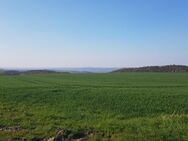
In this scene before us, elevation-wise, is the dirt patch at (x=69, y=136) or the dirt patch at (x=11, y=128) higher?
the dirt patch at (x=69, y=136)

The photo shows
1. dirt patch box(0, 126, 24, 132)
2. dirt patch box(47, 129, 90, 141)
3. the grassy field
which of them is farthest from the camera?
dirt patch box(0, 126, 24, 132)

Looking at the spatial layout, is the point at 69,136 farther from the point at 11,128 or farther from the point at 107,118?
the point at 107,118

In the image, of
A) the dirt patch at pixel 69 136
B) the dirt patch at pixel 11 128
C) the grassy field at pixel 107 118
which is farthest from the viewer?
the dirt patch at pixel 11 128

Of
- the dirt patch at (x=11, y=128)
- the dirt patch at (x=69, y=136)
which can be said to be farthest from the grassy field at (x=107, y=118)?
the dirt patch at (x=69, y=136)

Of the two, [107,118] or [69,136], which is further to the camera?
[107,118]

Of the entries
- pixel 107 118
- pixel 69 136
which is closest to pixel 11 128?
pixel 69 136

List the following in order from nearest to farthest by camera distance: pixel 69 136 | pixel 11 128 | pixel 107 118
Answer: pixel 69 136
pixel 11 128
pixel 107 118

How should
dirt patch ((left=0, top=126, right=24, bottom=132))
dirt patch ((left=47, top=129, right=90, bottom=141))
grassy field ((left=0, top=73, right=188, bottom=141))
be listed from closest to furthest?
dirt patch ((left=47, top=129, right=90, bottom=141))
grassy field ((left=0, top=73, right=188, bottom=141))
dirt patch ((left=0, top=126, right=24, bottom=132))

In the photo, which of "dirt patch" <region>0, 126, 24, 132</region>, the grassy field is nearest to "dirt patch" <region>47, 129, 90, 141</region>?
the grassy field

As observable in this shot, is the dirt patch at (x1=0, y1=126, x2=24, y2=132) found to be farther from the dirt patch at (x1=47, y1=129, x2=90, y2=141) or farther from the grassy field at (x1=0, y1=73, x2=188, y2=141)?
the dirt patch at (x1=47, y1=129, x2=90, y2=141)

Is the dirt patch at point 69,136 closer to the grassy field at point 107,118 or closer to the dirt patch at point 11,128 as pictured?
the grassy field at point 107,118

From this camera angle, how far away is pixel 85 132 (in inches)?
551

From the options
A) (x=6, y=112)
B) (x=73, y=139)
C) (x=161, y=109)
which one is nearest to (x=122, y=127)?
(x=73, y=139)

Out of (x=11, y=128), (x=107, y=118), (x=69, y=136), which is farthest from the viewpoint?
(x=107, y=118)
